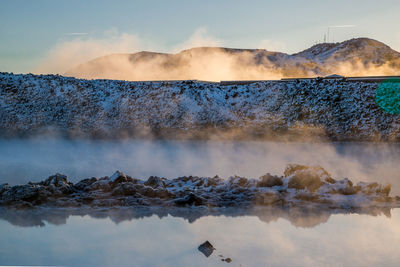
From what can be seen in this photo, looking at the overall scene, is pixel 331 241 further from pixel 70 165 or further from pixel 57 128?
pixel 57 128

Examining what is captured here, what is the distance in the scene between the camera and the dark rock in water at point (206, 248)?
4.89m

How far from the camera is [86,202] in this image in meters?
7.57

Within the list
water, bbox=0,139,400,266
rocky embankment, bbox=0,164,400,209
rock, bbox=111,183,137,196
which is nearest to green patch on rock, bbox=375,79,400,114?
water, bbox=0,139,400,266

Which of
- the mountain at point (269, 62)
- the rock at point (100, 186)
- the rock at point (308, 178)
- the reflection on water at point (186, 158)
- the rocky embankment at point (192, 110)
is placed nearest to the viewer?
the rock at point (100, 186)

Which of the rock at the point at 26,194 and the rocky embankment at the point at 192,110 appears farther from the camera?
the rocky embankment at the point at 192,110

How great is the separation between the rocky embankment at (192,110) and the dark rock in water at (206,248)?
39.0 ft

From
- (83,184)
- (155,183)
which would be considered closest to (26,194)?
(83,184)

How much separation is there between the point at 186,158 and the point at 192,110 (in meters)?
6.29

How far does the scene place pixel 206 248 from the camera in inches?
198

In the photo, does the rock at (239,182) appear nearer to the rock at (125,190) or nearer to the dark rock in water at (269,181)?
the dark rock in water at (269,181)

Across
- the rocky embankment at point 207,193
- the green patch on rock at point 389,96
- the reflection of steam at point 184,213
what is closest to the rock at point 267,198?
the rocky embankment at point 207,193

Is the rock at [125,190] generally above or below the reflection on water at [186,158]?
above

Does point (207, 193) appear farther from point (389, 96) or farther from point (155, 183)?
point (389, 96)

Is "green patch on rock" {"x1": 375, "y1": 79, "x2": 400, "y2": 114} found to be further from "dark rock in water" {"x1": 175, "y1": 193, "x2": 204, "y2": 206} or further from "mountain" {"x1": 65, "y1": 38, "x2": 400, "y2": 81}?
"mountain" {"x1": 65, "y1": 38, "x2": 400, "y2": 81}
